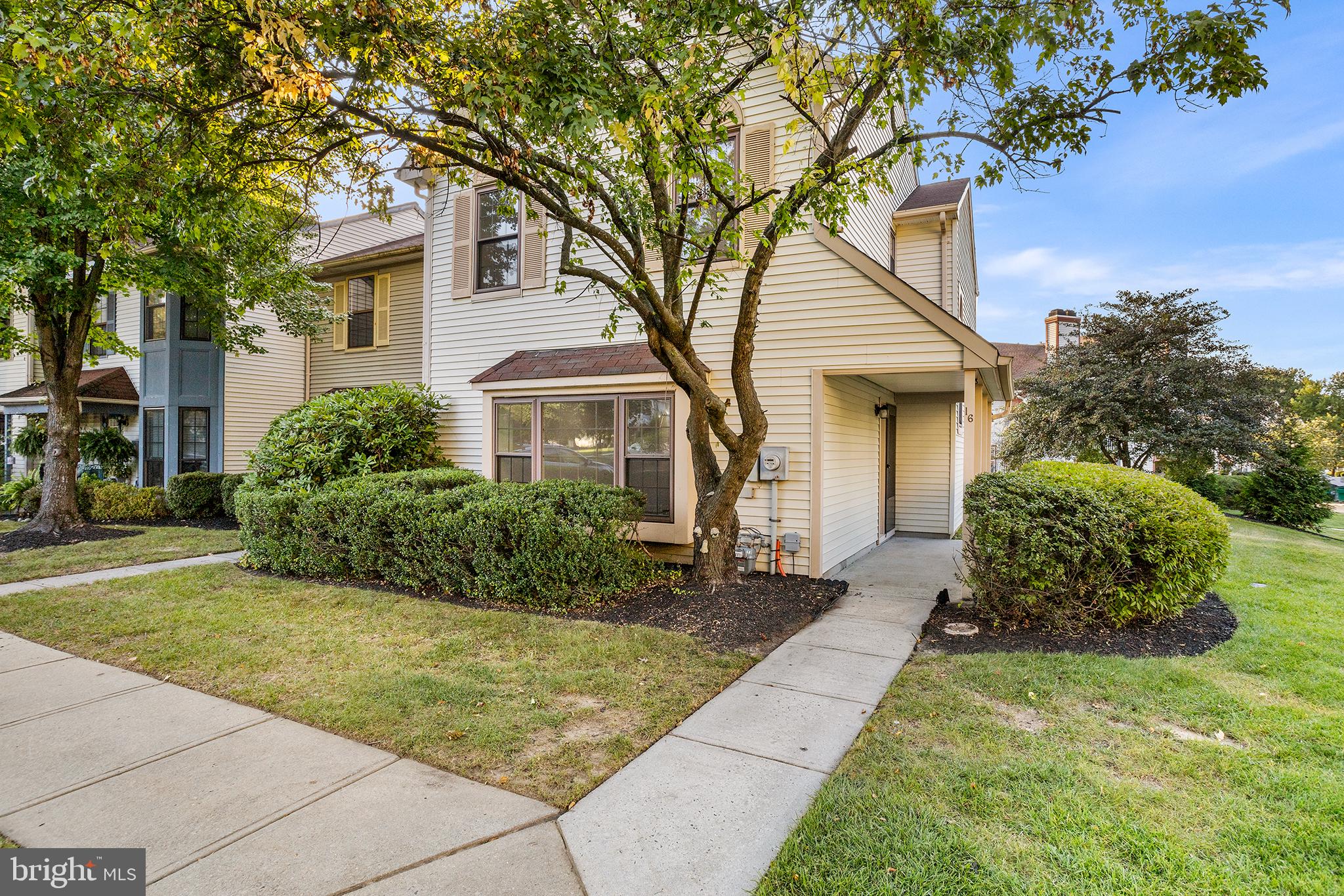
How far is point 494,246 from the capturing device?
9.07 metres

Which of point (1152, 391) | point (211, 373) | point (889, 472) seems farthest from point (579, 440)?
point (1152, 391)

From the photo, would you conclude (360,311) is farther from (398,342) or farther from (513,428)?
(513,428)

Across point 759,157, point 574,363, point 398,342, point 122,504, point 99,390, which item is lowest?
point 122,504

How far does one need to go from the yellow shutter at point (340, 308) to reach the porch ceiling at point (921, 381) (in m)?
11.3

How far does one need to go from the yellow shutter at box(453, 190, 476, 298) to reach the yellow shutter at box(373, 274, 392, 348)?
451 cm

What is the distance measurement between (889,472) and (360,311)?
11474mm

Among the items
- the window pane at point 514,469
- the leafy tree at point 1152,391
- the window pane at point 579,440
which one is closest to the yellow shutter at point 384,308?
the window pane at point 514,469

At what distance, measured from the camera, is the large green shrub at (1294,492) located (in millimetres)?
13539

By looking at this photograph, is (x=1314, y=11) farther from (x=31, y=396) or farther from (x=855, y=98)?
(x=31, y=396)

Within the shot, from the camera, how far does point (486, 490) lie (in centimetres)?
670

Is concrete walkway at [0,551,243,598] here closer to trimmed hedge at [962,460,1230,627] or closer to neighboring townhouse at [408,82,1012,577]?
neighboring townhouse at [408,82,1012,577]

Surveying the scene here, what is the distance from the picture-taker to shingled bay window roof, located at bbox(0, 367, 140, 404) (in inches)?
563

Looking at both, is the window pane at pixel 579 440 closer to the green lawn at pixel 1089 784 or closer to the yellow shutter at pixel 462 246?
the yellow shutter at pixel 462 246

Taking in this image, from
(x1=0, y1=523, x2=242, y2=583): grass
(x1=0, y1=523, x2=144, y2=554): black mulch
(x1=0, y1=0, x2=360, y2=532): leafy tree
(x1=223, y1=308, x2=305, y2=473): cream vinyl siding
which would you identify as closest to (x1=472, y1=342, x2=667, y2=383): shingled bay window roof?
(x1=0, y1=0, x2=360, y2=532): leafy tree
